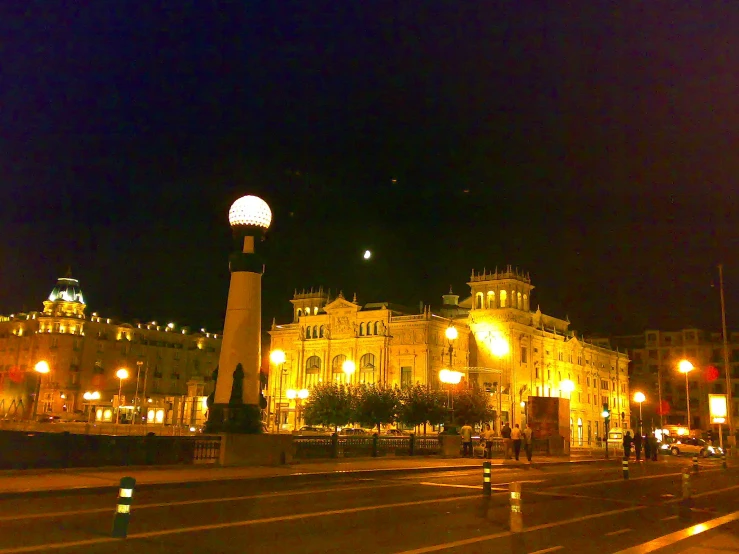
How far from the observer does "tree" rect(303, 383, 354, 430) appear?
78250 millimetres

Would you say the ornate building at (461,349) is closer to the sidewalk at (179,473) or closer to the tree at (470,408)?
the tree at (470,408)

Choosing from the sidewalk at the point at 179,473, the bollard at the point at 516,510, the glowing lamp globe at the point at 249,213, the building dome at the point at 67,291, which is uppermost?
the building dome at the point at 67,291

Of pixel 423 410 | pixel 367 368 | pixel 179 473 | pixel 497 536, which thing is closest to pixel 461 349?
pixel 367 368

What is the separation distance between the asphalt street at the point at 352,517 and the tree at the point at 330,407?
56275mm

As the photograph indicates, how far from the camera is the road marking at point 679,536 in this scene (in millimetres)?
10484

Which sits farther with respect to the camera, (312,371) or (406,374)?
(312,371)

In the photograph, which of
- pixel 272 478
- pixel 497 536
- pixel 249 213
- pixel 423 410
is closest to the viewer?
pixel 497 536

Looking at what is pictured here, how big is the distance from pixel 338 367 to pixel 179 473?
83.1 meters

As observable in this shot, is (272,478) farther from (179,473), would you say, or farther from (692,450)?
(692,450)

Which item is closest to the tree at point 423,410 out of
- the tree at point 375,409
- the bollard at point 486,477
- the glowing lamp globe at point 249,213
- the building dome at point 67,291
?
the tree at point 375,409

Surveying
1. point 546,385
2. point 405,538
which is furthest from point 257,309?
point 546,385

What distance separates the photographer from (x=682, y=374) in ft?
343

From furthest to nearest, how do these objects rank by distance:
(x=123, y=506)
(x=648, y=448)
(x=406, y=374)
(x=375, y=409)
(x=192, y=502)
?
(x=406, y=374) < (x=375, y=409) < (x=648, y=448) < (x=192, y=502) < (x=123, y=506)

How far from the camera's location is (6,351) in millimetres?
111438
